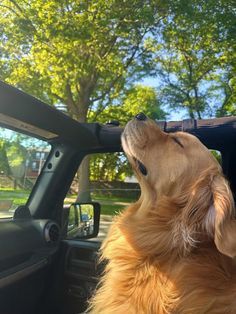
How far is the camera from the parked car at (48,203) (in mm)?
2709

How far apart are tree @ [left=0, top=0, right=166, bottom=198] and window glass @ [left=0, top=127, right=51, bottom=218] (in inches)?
499

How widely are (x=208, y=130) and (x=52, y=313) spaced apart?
5.89 ft

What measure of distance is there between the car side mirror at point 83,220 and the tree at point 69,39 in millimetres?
12343

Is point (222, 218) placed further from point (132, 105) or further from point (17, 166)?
point (132, 105)

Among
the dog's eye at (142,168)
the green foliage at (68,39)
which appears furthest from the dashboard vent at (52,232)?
the green foliage at (68,39)

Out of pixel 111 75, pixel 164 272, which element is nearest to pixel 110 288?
pixel 164 272

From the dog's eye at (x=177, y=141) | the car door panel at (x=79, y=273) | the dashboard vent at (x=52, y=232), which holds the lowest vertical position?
the car door panel at (x=79, y=273)

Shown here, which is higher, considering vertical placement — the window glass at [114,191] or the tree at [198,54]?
the tree at [198,54]

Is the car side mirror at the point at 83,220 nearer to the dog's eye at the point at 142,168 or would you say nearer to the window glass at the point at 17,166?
the window glass at the point at 17,166

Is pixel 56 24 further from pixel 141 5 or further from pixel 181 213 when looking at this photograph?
pixel 181 213

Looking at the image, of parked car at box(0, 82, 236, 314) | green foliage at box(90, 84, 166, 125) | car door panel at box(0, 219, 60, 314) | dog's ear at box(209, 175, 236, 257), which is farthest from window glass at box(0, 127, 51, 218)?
green foliage at box(90, 84, 166, 125)

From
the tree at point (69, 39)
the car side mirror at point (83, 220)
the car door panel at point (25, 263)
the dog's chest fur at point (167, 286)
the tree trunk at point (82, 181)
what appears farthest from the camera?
the tree at point (69, 39)

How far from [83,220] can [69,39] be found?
12.4 metres

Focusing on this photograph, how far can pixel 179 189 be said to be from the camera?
2934mm
